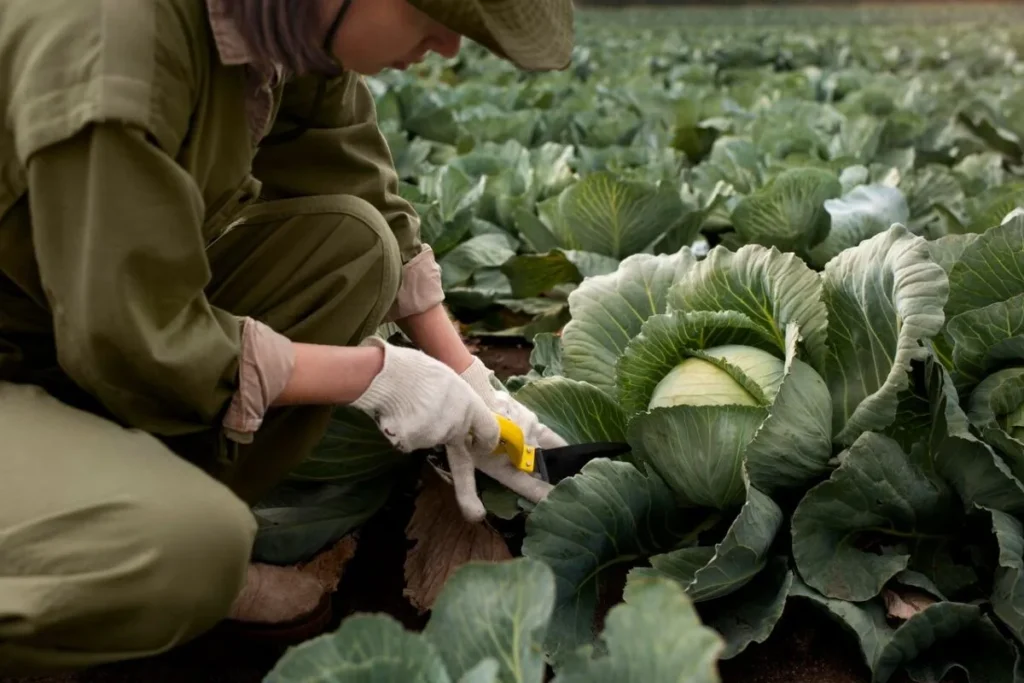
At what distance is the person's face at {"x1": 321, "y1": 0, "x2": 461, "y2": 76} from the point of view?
131cm

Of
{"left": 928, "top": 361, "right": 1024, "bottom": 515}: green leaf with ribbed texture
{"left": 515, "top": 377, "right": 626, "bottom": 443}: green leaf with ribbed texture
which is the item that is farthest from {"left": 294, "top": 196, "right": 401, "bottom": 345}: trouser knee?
{"left": 928, "top": 361, "right": 1024, "bottom": 515}: green leaf with ribbed texture

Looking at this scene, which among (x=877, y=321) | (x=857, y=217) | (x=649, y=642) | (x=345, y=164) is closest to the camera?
(x=649, y=642)

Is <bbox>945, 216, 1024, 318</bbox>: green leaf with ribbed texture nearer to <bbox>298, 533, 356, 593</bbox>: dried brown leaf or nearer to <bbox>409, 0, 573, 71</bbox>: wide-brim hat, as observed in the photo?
<bbox>409, 0, 573, 71</bbox>: wide-brim hat

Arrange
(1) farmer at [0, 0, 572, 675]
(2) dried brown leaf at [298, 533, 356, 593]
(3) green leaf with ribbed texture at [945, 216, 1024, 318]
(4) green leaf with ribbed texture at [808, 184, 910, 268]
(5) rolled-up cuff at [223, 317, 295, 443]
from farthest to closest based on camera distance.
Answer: (4) green leaf with ribbed texture at [808, 184, 910, 268] < (2) dried brown leaf at [298, 533, 356, 593] < (3) green leaf with ribbed texture at [945, 216, 1024, 318] < (5) rolled-up cuff at [223, 317, 295, 443] < (1) farmer at [0, 0, 572, 675]

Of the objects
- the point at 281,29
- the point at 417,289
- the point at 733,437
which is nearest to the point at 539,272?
the point at 417,289

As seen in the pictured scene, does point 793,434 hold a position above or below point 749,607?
above

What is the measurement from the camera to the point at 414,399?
5.16 feet

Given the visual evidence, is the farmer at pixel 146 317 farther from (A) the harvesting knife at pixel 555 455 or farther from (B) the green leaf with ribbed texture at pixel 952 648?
(B) the green leaf with ribbed texture at pixel 952 648

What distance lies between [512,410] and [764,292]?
1.67 feet

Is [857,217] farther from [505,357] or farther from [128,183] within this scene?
[128,183]

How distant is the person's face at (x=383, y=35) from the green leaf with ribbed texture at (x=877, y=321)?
82cm

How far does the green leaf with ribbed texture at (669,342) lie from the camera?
6.08 feet

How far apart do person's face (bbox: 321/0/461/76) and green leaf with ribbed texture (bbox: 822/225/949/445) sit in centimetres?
82

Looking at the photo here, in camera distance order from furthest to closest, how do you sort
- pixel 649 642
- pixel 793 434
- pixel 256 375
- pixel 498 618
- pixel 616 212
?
1. pixel 616 212
2. pixel 793 434
3. pixel 256 375
4. pixel 498 618
5. pixel 649 642
